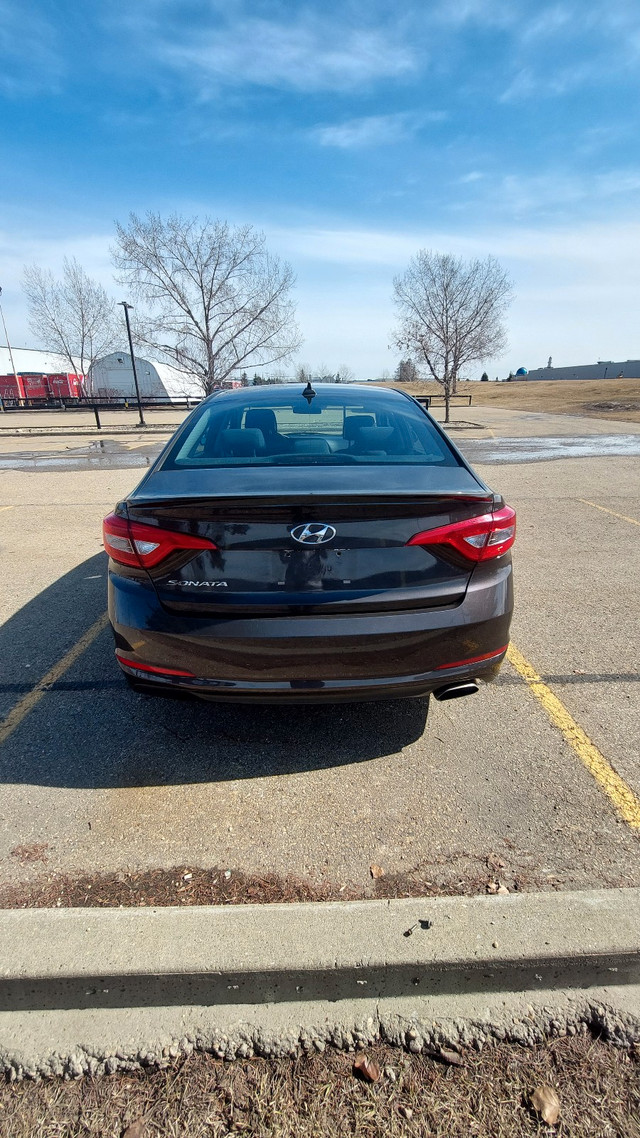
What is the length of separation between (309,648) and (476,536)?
782 mm

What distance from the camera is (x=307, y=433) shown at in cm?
335

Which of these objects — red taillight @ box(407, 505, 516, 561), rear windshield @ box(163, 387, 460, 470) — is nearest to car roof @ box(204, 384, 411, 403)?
rear windshield @ box(163, 387, 460, 470)

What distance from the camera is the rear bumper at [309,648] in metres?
2.15

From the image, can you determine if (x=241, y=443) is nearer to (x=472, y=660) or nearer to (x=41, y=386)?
(x=472, y=660)

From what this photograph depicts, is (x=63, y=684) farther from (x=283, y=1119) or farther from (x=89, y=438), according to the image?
(x=89, y=438)

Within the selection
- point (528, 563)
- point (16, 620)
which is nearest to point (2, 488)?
point (16, 620)

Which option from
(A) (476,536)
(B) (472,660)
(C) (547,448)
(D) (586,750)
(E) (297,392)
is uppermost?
(E) (297,392)

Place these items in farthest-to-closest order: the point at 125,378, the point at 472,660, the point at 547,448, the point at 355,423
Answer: the point at 125,378 < the point at 547,448 < the point at 355,423 < the point at 472,660

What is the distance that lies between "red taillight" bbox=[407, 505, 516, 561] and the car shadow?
3.04 ft

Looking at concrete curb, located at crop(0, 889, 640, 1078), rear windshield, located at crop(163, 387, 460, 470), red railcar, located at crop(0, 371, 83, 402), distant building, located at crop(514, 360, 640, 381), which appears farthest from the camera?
distant building, located at crop(514, 360, 640, 381)

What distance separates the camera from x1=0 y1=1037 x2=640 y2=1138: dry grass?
4.44 feet

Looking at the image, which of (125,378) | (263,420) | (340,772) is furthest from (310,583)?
(125,378)

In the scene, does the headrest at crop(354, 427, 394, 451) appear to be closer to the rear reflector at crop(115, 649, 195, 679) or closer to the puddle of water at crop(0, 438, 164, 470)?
the rear reflector at crop(115, 649, 195, 679)

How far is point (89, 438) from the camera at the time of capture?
22.4 m
